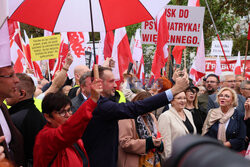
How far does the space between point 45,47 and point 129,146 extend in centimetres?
504

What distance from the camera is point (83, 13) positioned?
401cm

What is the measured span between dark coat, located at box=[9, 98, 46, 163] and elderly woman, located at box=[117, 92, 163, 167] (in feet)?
3.95

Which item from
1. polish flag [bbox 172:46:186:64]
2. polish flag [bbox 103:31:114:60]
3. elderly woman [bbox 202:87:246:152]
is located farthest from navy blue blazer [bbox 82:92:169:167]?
polish flag [bbox 172:46:186:64]

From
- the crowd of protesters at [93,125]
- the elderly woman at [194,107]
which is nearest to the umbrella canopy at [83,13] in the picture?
the crowd of protesters at [93,125]

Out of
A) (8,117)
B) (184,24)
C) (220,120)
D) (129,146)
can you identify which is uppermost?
(184,24)

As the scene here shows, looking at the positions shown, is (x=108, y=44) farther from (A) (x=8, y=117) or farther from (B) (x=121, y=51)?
(A) (x=8, y=117)

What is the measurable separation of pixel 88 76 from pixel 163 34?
352 cm

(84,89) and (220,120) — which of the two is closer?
(84,89)

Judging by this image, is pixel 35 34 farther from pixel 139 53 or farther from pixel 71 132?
pixel 71 132

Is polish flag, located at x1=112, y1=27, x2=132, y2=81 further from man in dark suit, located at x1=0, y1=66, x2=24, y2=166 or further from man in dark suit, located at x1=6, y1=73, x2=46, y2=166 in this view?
man in dark suit, located at x1=0, y1=66, x2=24, y2=166

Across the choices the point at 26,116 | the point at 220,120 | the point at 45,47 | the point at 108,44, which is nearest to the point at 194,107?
the point at 220,120

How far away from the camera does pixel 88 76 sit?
14.3 ft

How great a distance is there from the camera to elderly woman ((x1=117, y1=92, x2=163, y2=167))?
3943 millimetres

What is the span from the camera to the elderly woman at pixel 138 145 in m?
3.94
